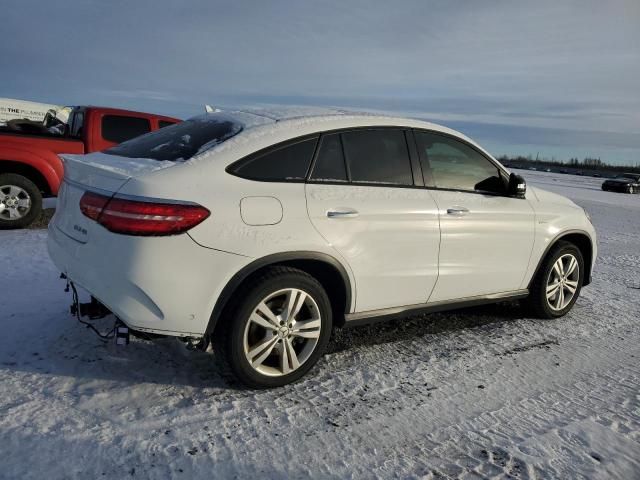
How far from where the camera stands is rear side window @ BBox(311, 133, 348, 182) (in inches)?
128

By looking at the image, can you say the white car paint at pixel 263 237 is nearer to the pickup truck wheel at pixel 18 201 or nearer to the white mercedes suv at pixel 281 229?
the white mercedes suv at pixel 281 229

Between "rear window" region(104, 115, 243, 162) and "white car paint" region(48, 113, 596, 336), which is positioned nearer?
"white car paint" region(48, 113, 596, 336)

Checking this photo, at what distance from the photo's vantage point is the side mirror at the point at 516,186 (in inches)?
165

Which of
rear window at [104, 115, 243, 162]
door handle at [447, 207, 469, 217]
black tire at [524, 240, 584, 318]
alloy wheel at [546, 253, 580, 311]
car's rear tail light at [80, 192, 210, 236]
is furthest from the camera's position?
alloy wheel at [546, 253, 580, 311]

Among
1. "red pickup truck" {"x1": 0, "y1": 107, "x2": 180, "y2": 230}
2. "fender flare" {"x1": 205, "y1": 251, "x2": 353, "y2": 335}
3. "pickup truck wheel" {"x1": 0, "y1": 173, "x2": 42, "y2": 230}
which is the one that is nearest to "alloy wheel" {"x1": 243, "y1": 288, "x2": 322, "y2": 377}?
"fender flare" {"x1": 205, "y1": 251, "x2": 353, "y2": 335}

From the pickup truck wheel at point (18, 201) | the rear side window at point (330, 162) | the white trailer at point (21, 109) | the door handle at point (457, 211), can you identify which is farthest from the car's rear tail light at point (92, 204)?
the white trailer at point (21, 109)

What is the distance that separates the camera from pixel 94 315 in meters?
3.26

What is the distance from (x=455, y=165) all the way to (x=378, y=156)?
76 centimetres

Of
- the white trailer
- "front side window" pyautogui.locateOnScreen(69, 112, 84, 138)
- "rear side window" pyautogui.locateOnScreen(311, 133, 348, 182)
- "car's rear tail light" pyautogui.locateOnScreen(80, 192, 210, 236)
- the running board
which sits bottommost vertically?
the running board

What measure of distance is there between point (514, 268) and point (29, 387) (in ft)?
11.7

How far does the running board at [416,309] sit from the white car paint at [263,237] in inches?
1.3

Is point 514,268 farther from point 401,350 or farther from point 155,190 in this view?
point 155,190

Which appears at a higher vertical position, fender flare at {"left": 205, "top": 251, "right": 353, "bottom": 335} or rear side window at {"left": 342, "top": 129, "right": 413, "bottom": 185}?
rear side window at {"left": 342, "top": 129, "right": 413, "bottom": 185}

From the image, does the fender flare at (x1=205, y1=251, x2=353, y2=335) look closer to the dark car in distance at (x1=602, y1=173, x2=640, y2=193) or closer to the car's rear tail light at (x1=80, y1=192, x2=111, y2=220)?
the car's rear tail light at (x1=80, y1=192, x2=111, y2=220)
